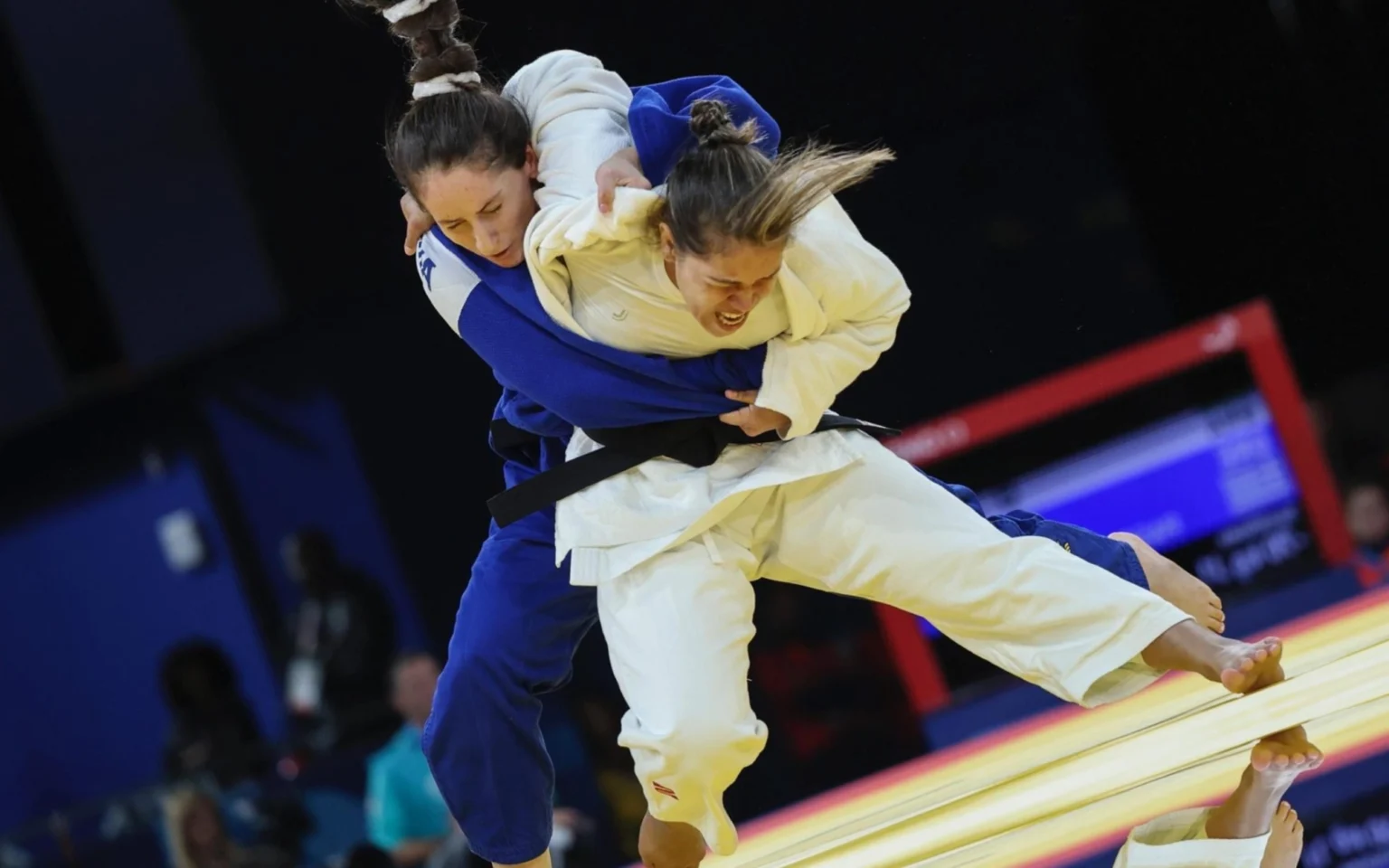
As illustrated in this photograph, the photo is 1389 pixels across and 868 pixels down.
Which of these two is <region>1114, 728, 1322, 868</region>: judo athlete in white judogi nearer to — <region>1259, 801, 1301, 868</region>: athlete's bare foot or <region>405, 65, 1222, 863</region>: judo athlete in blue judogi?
<region>1259, 801, 1301, 868</region>: athlete's bare foot

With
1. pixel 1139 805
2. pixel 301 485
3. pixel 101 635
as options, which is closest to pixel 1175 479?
pixel 1139 805

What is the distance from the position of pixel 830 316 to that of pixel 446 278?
52 cm

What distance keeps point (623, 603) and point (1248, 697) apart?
0.82 metres

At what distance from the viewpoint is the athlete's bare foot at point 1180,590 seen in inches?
89.9

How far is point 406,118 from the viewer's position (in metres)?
2.09

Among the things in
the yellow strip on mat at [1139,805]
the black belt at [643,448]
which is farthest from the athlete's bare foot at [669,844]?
the black belt at [643,448]

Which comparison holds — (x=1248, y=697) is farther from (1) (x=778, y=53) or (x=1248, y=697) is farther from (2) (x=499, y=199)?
(1) (x=778, y=53)

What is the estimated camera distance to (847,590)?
2.18 metres

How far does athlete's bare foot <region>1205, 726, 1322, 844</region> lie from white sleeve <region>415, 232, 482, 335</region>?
114 centimetres

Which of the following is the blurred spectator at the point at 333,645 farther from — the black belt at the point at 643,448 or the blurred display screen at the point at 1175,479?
the black belt at the point at 643,448

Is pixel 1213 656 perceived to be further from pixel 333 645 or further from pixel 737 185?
pixel 333 645

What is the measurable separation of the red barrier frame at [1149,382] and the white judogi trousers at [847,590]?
2115 mm

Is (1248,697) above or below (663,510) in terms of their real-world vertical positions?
below

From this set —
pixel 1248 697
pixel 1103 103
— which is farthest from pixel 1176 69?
pixel 1248 697
